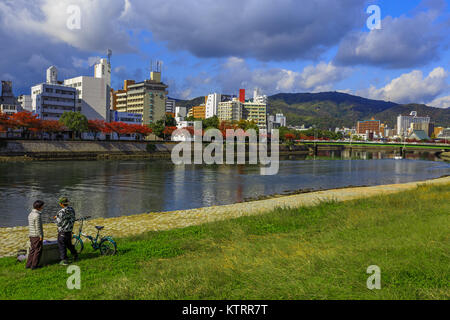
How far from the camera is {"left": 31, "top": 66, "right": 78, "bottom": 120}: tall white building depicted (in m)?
109

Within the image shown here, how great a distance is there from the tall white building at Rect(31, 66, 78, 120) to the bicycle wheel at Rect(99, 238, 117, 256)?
109294mm

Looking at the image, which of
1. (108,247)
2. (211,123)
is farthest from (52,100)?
(108,247)

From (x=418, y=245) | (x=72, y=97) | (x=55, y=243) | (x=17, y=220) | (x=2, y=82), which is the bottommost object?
(x=17, y=220)

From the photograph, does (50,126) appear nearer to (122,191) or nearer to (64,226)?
(122,191)

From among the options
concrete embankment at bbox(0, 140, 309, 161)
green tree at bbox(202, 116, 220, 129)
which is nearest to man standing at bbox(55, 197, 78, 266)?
concrete embankment at bbox(0, 140, 309, 161)

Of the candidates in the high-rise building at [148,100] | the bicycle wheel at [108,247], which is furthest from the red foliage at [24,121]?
the bicycle wheel at [108,247]

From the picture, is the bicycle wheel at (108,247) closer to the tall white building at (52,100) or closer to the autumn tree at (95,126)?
the autumn tree at (95,126)

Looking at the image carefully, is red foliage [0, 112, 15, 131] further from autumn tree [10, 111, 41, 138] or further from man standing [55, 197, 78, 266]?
man standing [55, 197, 78, 266]

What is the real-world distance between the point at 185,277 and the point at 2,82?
517 feet

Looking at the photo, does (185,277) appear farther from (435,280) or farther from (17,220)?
(17,220)

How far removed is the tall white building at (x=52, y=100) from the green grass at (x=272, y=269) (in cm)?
11089
